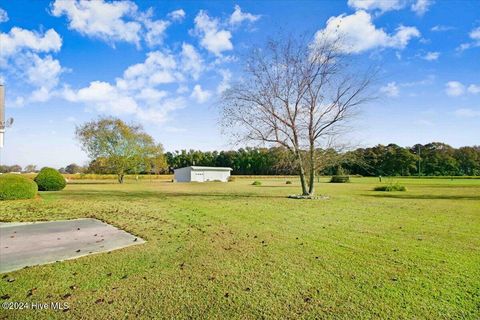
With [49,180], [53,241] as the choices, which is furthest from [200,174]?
[53,241]

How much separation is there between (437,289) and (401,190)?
23246 millimetres

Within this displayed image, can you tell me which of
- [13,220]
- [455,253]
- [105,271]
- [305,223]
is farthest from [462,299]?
[13,220]

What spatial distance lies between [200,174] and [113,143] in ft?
52.9

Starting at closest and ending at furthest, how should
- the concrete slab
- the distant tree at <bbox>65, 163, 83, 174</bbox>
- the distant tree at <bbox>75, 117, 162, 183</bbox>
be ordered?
the concrete slab < the distant tree at <bbox>75, 117, 162, 183</bbox> < the distant tree at <bbox>65, 163, 83, 174</bbox>

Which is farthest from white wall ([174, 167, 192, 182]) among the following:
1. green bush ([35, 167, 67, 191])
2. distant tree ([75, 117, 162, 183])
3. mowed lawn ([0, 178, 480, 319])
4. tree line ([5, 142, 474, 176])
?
mowed lawn ([0, 178, 480, 319])

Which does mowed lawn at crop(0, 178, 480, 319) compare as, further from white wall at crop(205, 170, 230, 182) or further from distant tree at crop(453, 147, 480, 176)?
distant tree at crop(453, 147, 480, 176)

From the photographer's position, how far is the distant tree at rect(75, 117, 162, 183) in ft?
136

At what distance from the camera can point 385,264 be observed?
4684 millimetres

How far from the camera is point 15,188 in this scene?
1466cm

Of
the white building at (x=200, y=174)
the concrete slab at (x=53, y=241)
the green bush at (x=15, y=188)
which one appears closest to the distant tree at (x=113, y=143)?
the white building at (x=200, y=174)

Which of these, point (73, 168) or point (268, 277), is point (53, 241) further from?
point (73, 168)

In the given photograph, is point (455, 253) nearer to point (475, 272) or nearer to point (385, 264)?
point (475, 272)

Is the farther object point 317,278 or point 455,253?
point 455,253

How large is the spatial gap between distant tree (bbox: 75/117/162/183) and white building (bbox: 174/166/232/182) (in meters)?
10.5
